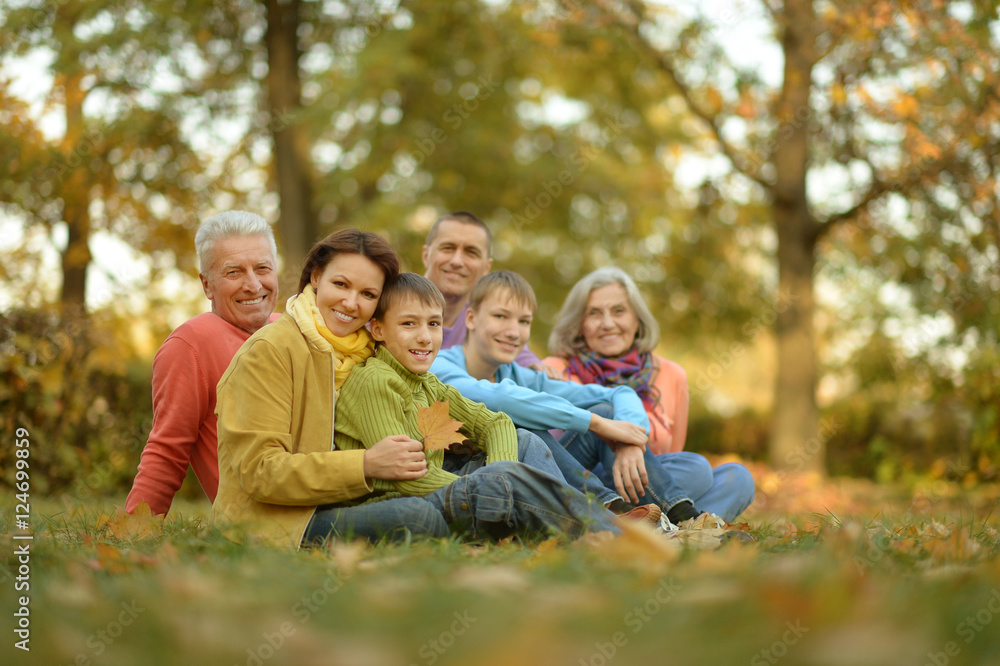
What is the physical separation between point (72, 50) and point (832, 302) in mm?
14270

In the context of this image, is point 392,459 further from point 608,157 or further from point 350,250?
point 608,157

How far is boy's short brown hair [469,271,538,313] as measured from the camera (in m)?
3.90

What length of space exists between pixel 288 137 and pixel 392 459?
818 cm

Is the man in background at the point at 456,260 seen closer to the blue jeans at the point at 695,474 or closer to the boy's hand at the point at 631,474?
the blue jeans at the point at 695,474

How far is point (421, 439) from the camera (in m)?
3.05

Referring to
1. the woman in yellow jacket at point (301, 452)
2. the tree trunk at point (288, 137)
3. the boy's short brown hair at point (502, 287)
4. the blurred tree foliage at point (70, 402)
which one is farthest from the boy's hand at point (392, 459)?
the tree trunk at point (288, 137)

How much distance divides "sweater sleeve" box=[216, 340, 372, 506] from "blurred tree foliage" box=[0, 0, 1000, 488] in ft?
15.8

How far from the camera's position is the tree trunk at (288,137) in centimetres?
1005

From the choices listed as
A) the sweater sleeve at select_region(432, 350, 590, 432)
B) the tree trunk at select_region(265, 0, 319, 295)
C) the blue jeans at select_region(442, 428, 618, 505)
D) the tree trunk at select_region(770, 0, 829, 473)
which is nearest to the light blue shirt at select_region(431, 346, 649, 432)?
the sweater sleeve at select_region(432, 350, 590, 432)

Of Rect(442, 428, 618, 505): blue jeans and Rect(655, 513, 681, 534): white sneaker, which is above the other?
Rect(442, 428, 618, 505): blue jeans

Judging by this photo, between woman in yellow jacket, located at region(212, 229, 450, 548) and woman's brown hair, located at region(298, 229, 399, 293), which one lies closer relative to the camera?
woman in yellow jacket, located at region(212, 229, 450, 548)

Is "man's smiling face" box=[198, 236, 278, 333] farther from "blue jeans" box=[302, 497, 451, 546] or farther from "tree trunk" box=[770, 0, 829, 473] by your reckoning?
"tree trunk" box=[770, 0, 829, 473]

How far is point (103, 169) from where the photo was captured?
927 cm

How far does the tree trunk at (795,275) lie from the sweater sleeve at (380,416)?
6669 millimetres
